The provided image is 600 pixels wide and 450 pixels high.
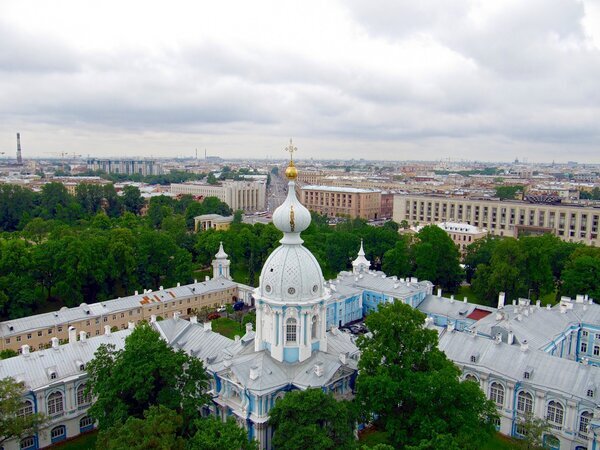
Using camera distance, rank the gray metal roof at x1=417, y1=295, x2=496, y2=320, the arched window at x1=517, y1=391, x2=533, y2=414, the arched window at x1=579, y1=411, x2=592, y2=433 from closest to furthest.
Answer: the arched window at x1=579, y1=411, x2=592, y2=433 → the arched window at x1=517, y1=391, x2=533, y2=414 → the gray metal roof at x1=417, y1=295, x2=496, y2=320

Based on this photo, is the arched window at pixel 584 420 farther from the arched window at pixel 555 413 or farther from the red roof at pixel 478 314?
the red roof at pixel 478 314

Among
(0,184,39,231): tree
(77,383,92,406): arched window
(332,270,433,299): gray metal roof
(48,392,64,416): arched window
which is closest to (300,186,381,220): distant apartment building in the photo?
(0,184,39,231): tree

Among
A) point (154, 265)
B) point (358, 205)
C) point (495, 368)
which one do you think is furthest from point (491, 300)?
point (358, 205)

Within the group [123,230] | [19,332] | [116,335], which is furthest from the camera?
[123,230]

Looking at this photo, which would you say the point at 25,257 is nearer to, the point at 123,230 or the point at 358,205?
the point at 123,230

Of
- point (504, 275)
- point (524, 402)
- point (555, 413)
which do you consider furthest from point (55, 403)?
point (504, 275)

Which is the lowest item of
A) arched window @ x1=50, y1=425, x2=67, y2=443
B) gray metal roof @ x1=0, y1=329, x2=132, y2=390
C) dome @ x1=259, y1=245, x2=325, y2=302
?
arched window @ x1=50, y1=425, x2=67, y2=443

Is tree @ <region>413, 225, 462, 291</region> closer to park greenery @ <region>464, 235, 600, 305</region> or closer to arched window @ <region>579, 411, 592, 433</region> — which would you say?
park greenery @ <region>464, 235, 600, 305</region>
